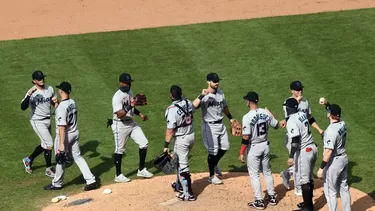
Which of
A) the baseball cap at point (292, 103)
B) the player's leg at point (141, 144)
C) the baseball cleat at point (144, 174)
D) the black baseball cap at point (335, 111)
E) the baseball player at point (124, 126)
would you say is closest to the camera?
the black baseball cap at point (335, 111)

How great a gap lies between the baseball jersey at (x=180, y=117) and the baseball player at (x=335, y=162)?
232 centimetres

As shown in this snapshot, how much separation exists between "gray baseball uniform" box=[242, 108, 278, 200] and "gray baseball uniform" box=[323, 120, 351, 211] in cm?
114

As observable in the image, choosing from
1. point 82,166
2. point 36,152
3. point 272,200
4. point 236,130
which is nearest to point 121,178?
point 82,166

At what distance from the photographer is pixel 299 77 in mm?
18375

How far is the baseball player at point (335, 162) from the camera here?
1173cm

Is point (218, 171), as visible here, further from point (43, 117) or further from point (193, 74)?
point (193, 74)

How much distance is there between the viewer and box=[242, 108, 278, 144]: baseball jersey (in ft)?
41.3

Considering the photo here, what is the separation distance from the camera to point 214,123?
44.9 feet

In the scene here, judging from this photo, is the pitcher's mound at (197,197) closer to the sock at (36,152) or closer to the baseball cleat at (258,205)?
the baseball cleat at (258,205)

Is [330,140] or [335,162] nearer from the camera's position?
[330,140]

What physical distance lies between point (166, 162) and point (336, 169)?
2.87 meters

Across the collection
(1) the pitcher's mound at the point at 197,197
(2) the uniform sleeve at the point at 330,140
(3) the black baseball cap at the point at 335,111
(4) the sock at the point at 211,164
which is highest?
(3) the black baseball cap at the point at 335,111

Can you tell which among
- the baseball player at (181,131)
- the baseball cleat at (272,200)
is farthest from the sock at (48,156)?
the baseball cleat at (272,200)

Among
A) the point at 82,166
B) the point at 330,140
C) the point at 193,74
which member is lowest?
the point at 82,166
